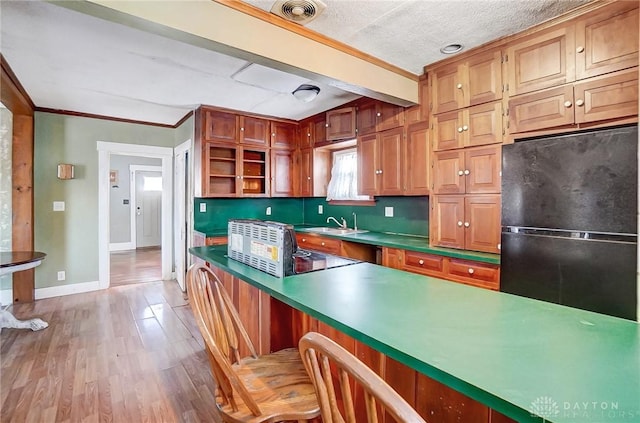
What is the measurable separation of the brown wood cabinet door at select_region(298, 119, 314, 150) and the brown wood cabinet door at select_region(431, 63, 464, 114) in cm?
194

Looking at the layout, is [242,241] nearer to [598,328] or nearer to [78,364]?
[598,328]

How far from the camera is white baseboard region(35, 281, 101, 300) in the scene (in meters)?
4.11

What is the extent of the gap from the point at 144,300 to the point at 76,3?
11.6 ft

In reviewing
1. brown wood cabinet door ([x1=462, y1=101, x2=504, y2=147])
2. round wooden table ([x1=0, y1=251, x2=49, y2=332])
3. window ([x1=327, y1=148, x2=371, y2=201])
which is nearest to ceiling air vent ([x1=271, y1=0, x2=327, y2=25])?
brown wood cabinet door ([x1=462, y1=101, x2=504, y2=147])

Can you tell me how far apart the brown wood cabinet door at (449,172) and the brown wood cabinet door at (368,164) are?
2.48 feet

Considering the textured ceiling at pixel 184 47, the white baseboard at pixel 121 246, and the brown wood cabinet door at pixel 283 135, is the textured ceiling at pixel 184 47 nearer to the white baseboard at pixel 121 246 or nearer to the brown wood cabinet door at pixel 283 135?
the brown wood cabinet door at pixel 283 135

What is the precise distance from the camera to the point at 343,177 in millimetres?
4336

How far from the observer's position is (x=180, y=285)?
15.2ft

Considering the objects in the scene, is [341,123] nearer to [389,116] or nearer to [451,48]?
[389,116]

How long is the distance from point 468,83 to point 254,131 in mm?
2716

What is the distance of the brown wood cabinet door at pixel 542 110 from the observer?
2.03 meters

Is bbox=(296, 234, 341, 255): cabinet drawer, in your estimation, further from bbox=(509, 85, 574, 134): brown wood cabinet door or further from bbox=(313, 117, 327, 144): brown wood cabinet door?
bbox=(509, 85, 574, 134): brown wood cabinet door

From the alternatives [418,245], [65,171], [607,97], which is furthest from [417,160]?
[65,171]

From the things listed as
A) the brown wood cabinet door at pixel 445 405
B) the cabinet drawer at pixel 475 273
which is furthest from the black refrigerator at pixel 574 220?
the brown wood cabinet door at pixel 445 405
